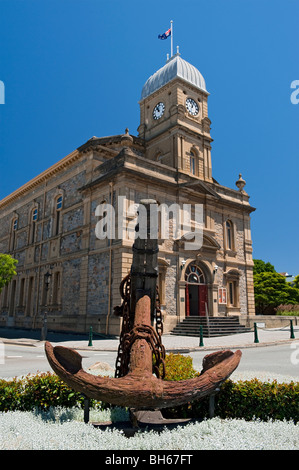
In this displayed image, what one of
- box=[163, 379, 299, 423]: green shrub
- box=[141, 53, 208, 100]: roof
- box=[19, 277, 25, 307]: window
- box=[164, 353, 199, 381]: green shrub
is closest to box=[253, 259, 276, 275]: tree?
box=[141, 53, 208, 100]: roof

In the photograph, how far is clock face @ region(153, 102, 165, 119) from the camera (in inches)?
1063

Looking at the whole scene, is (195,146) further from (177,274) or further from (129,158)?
(177,274)

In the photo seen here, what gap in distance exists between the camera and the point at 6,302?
3241 cm

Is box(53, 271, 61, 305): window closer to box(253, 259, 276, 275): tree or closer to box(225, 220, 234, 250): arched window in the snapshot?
box(225, 220, 234, 250): arched window

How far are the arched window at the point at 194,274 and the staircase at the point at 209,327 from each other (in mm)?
2651

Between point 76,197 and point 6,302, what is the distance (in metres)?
14.7

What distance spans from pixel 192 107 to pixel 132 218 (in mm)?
12419

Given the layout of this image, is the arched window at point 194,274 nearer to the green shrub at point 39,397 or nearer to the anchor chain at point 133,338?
the anchor chain at point 133,338

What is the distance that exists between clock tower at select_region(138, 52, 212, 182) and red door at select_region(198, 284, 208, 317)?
27.2 feet

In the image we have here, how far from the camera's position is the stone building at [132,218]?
→ 2069 cm

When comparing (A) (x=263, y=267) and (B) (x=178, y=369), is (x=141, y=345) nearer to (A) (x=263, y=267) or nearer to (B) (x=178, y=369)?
(B) (x=178, y=369)

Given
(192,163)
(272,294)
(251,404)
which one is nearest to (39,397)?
(251,404)

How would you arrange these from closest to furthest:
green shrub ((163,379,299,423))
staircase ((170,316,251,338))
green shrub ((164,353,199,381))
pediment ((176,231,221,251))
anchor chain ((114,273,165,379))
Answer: anchor chain ((114,273,165,379)) < green shrub ((163,379,299,423)) < green shrub ((164,353,199,381)) < staircase ((170,316,251,338)) < pediment ((176,231,221,251))

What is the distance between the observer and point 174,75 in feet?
86.1
